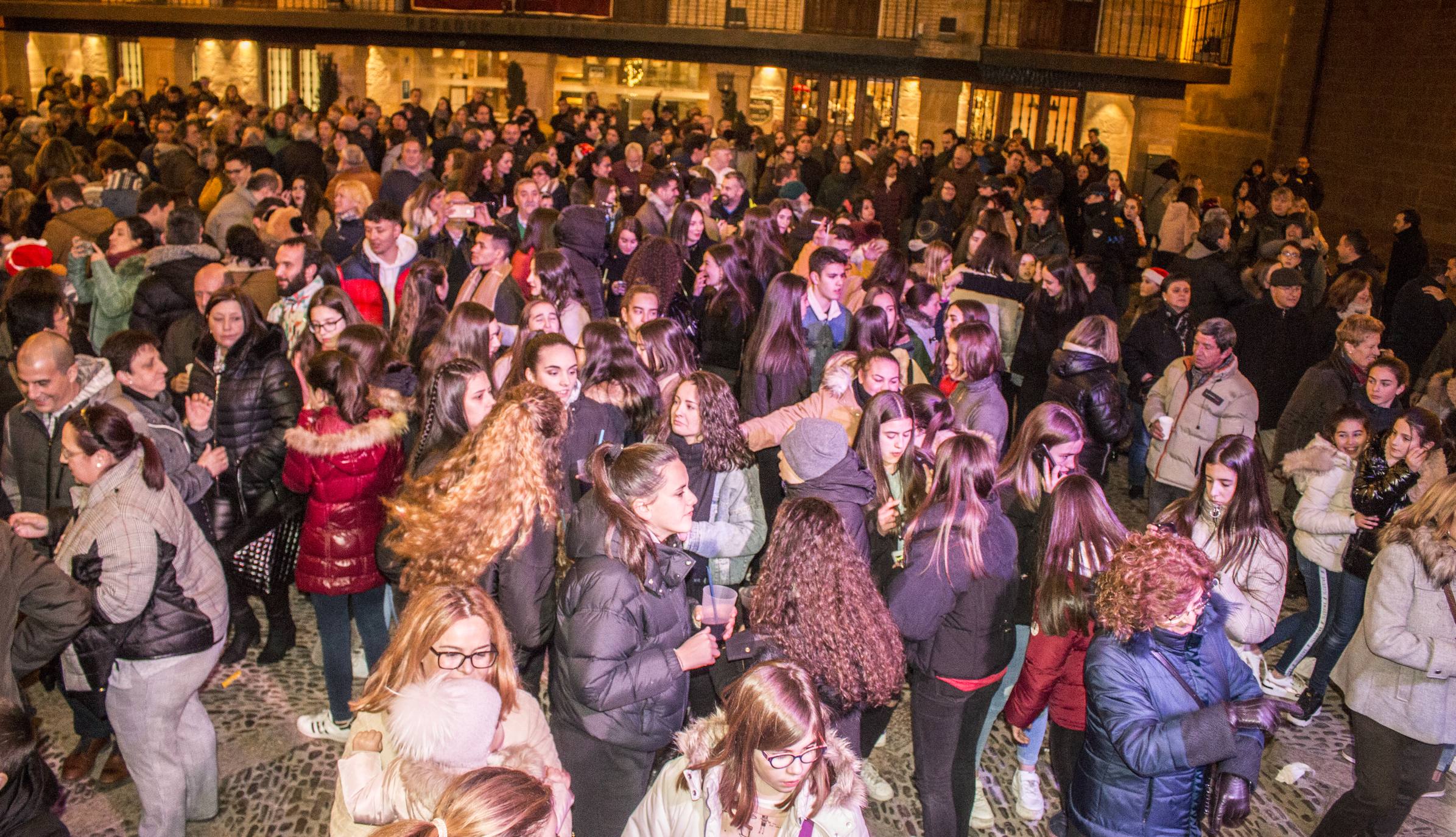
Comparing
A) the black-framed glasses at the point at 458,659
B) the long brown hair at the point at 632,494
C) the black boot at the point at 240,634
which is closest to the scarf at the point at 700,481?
the long brown hair at the point at 632,494

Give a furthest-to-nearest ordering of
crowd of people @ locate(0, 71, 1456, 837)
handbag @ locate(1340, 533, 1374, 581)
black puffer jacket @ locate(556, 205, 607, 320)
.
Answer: black puffer jacket @ locate(556, 205, 607, 320), handbag @ locate(1340, 533, 1374, 581), crowd of people @ locate(0, 71, 1456, 837)

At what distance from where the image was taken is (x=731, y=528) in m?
4.41

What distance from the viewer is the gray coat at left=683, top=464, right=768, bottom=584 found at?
4.36 meters

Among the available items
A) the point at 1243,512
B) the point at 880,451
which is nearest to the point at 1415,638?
the point at 1243,512

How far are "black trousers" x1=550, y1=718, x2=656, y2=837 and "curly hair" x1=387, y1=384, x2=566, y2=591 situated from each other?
2.09 feet

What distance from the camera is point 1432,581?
382 cm

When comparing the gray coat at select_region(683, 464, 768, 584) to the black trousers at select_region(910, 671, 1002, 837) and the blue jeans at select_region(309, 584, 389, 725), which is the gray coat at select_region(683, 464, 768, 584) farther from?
the blue jeans at select_region(309, 584, 389, 725)

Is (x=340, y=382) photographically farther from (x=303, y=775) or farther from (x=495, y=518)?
(x=303, y=775)

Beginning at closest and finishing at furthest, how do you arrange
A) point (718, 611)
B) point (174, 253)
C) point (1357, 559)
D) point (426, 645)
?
point (426, 645) → point (718, 611) → point (1357, 559) → point (174, 253)

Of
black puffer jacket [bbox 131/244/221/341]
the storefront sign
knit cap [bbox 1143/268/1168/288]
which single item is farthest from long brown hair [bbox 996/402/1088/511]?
the storefront sign

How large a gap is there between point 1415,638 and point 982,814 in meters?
1.72

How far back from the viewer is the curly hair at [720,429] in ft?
14.7

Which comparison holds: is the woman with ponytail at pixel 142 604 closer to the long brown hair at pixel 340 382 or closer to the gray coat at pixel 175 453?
the gray coat at pixel 175 453

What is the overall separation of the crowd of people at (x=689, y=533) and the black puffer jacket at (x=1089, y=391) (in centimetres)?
2
